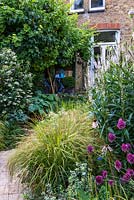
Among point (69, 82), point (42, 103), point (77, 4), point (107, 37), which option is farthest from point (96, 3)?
point (42, 103)

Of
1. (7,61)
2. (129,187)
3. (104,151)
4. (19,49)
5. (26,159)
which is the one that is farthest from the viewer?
(19,49)

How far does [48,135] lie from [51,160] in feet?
1.13

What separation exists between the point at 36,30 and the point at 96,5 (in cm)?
567

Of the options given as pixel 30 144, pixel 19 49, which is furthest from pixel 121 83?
pixel 19 49

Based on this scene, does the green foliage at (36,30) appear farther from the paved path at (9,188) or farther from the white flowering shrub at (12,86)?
the paved path at (9,188)

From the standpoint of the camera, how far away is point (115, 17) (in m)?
11.9

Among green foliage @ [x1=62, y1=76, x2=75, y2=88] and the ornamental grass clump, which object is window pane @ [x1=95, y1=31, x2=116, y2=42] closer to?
green foliage @ [x1=62, y1=76, x2=75, y2=88]

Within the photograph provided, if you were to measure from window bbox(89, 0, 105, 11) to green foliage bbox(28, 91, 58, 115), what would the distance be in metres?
5.86

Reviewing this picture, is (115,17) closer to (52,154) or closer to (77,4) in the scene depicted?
(77,4)

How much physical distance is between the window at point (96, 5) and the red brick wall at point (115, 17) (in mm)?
171

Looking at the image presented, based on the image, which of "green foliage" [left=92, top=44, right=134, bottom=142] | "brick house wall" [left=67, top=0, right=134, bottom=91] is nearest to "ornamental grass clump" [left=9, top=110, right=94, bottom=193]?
"green foliage" [left=92, top=44, right=134, bottom=142]

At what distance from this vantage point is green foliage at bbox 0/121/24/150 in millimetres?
5387

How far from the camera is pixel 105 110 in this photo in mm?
3316

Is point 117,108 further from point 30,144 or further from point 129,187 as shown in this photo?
point 30,144
